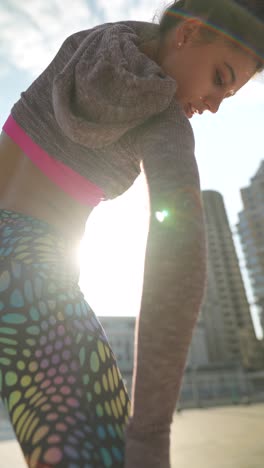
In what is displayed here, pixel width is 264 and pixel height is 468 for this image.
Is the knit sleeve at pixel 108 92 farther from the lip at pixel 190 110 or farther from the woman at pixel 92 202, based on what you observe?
the lip at pixel 190 110

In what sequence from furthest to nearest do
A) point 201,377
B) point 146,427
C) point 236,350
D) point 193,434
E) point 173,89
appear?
point 236,350, point 201,377, point 193,434, point 173,89, point 146,427

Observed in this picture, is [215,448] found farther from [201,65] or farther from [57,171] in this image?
[201,65]

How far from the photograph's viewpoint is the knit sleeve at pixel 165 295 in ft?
1.82

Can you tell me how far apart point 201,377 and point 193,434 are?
3160 centimetres

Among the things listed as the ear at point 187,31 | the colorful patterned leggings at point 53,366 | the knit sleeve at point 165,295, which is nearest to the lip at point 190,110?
the ear at point 187,31

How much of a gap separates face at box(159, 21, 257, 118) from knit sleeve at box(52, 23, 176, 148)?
137 mm

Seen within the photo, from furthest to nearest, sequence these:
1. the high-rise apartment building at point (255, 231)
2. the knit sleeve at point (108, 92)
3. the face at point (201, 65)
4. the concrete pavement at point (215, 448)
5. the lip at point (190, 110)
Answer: the high-rise apartment building at point (255, 231) → the concrete pavement at point (215, 448) → the lip at point (190, 110) → the face at point (201, 65) → the knit sleeve at point (108, 92)

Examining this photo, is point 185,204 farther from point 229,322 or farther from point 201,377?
point 229,322

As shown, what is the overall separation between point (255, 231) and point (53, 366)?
73.5 m

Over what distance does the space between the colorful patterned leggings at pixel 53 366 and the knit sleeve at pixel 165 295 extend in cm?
11

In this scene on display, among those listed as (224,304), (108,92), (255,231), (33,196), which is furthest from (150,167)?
(224,304)

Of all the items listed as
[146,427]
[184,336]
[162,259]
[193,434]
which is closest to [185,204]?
[162,259]

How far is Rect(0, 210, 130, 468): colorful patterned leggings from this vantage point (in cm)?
64

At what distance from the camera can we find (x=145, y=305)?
1.96 ft
